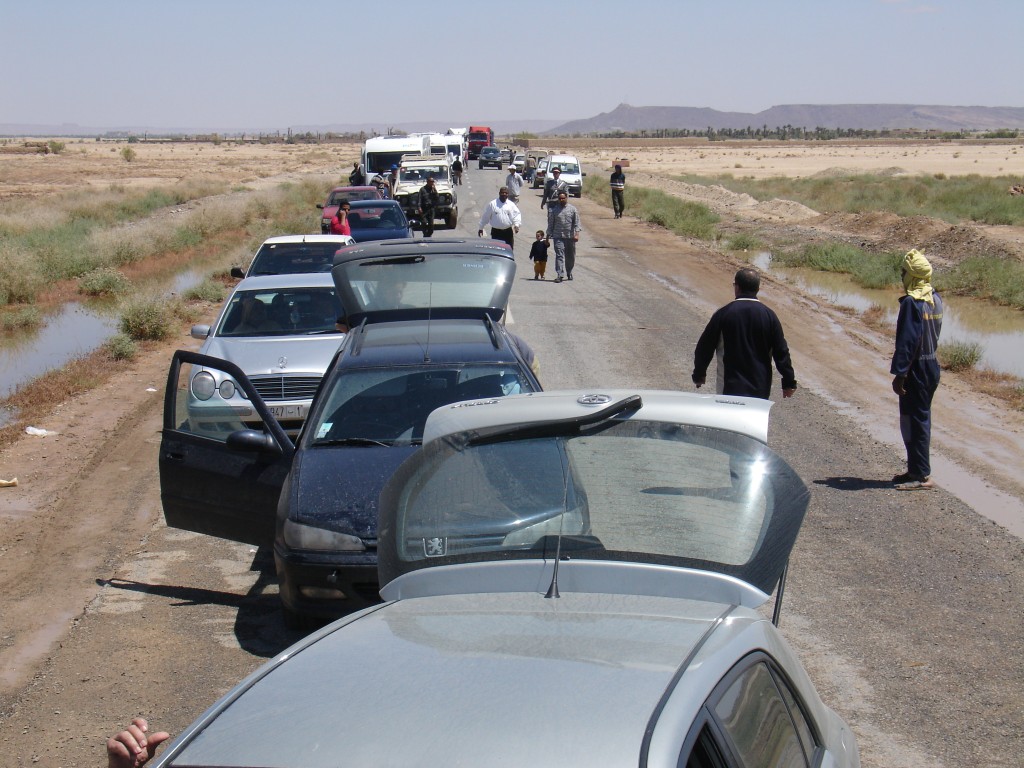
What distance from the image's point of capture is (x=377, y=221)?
21531mm

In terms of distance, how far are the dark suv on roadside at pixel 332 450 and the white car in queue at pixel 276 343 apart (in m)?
2.03

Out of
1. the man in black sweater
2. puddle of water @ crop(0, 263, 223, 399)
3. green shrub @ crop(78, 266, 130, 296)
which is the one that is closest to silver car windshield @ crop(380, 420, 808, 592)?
the man in black sweater

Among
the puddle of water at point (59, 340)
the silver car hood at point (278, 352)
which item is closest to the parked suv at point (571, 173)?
the puddle of water at point (59, 340)

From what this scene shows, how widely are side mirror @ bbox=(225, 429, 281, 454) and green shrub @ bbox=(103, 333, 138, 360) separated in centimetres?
924

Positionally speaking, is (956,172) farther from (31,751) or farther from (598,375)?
(31,751)

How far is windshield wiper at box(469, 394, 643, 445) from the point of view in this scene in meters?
3.10

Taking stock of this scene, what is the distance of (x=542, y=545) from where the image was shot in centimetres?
304

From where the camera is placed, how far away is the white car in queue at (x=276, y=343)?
30.0ft

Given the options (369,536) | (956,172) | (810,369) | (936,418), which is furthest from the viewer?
(956,172)

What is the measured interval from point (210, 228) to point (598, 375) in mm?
25478

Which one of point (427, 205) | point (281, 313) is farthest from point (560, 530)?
point (427, 205)

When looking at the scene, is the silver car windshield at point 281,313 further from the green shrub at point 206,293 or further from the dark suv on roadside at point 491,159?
the dark suv on roadside at point 491,159

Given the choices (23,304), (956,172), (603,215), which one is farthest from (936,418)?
(956,172)

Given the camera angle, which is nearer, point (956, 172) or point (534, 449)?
point (534, 449)
